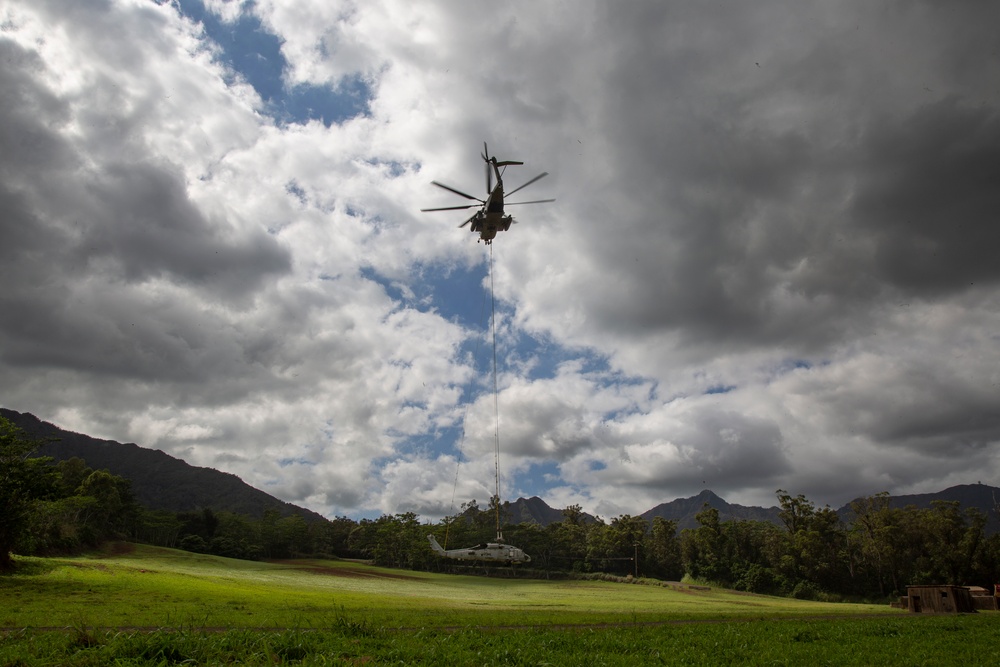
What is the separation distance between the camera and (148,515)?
114 m

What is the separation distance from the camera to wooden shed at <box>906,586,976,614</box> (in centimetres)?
4281

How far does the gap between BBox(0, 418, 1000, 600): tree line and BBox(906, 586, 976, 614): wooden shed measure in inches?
2134

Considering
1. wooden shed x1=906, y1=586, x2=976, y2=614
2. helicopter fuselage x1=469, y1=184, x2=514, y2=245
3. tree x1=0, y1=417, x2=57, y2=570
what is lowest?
wooden shed x1=906, y1=586, x2=976, y2=614

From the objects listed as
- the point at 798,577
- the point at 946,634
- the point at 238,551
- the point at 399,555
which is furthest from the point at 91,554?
the point at 798,577

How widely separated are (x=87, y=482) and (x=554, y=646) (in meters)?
112

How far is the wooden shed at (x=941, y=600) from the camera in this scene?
42812 millimetres

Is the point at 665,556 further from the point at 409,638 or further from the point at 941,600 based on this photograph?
the point at 409,638

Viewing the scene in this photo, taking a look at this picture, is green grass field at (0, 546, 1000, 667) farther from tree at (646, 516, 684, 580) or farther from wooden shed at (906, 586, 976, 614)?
tree at (646, 516, 684, 580)

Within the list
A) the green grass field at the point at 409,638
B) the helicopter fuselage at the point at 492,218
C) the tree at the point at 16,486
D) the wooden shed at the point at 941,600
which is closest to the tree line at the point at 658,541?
the tree at the point at 16,486

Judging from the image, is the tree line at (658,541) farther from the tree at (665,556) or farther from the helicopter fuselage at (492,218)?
the helicopter fuselage at (492,218)

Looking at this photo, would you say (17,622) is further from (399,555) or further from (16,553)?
(399,555)

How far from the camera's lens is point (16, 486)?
41.1 meters

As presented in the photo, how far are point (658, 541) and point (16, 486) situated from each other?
116951 mm

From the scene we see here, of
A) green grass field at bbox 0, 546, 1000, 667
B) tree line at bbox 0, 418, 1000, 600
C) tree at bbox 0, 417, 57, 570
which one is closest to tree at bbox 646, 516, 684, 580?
tree line at bbox 0, 418, 1000, 600
